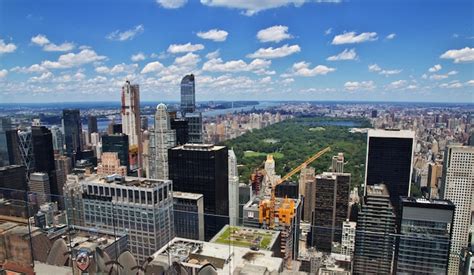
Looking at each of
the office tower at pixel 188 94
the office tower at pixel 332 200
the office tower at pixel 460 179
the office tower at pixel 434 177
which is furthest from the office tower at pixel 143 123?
the office tower at pixel 460 179

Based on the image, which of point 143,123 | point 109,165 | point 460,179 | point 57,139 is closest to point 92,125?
point 57,139

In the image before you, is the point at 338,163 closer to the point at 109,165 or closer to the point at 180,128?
the point at 180,128

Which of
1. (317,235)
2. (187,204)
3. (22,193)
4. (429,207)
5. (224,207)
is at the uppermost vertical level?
(22,193)

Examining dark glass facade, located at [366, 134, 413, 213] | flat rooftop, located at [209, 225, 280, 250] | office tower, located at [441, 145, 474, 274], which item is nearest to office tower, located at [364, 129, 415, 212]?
dark glass facade, located at [366, 134, 413, 213]

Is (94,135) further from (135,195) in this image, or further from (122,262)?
(122,262)

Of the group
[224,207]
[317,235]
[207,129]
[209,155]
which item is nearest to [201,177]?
[209,155]

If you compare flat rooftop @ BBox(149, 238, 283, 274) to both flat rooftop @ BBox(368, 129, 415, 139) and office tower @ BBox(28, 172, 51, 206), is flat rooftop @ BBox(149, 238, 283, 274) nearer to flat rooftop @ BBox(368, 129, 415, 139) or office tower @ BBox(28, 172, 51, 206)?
office tower @ BBox(28, 172, 51, 206)

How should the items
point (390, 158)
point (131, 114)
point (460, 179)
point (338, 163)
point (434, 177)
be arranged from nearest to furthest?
point (460, 179) < point (434, 177) < point (390, 158) < point (338, 163) < point (131, 114)
